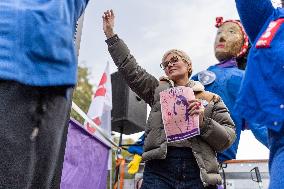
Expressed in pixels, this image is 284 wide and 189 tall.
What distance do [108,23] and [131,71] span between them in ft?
1.20

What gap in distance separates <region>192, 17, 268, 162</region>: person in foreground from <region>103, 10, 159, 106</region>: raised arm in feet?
4.49

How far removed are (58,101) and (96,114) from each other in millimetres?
3708

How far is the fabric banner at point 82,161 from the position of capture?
2998mm

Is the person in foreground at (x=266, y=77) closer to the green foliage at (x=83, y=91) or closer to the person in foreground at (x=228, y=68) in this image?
the person in foreground at (x=228, y=68)

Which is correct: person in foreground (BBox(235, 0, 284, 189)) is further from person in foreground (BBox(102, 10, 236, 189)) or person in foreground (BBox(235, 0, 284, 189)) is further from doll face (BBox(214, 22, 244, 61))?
doll face (BBox(214, 22, 244, 61))

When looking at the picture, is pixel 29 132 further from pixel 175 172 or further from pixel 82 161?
pixel 82 161

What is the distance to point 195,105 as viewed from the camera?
2.18 m

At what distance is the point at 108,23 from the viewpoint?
268cm

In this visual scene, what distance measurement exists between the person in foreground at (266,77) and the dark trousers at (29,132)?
634 mm

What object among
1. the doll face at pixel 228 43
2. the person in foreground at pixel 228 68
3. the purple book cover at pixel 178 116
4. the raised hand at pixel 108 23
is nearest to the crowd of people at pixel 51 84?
the purple book cover at pixel 178 116

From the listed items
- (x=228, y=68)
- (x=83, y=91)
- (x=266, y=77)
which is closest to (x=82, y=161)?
(x=228, y=68)

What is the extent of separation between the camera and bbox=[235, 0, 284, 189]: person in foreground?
4.47 feet

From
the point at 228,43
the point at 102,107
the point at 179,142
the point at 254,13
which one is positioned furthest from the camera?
the point at 102,107

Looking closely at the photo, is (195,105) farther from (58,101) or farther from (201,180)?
(58,101)
